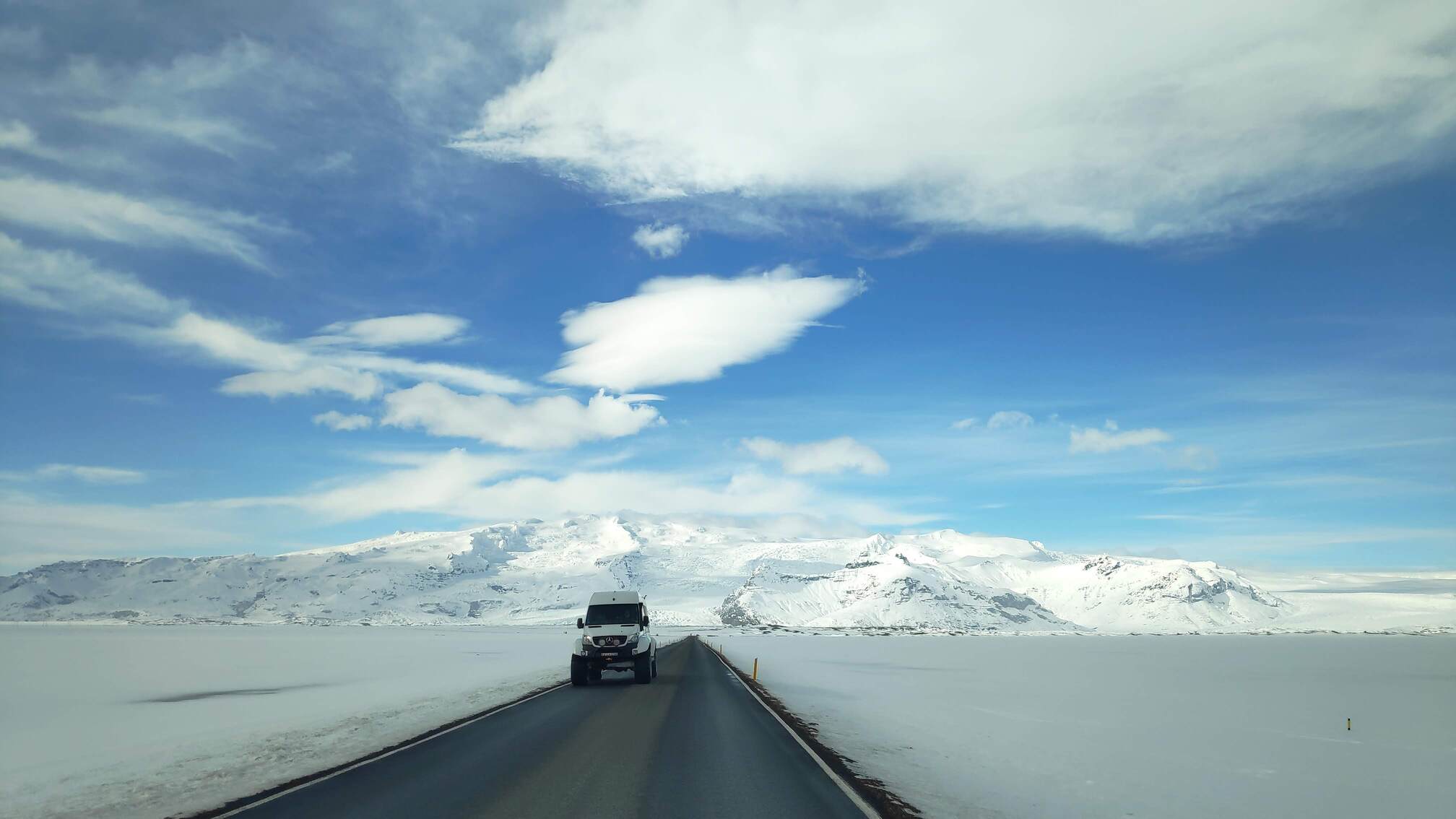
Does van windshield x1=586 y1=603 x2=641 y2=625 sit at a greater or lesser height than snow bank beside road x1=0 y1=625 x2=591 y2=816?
greater

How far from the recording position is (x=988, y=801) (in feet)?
47.0

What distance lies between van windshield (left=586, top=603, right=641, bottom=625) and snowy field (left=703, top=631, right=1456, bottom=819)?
688cm

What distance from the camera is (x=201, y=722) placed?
26.0 meters

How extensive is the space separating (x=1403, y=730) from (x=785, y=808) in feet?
112

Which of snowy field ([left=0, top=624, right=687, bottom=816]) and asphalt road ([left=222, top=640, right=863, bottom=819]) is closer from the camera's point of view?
asphalt road ([left=222, top=640, right=863, bottom=819])

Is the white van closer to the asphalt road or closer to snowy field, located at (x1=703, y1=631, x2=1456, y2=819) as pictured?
snowy field, located at (x1=703, y1=631, x2=1456, y2=819)

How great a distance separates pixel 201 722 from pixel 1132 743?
2776cm

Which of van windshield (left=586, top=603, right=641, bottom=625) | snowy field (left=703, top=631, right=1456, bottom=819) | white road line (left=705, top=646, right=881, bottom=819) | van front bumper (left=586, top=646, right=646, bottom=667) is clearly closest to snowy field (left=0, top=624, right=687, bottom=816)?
van front bumper (left=586, top=646, right=646, bottom=667)

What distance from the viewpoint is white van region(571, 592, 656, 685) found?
34.9 m

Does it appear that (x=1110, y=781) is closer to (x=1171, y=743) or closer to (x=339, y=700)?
(x=1171, y=743)

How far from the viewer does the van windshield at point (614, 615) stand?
35.7 m

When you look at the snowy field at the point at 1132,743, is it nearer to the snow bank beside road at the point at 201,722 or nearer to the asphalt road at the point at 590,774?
the asphalt road at the point at 590,774

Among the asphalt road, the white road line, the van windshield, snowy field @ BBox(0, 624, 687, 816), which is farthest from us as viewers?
the van windshield

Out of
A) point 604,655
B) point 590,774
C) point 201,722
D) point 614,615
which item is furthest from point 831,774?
point 614,615
